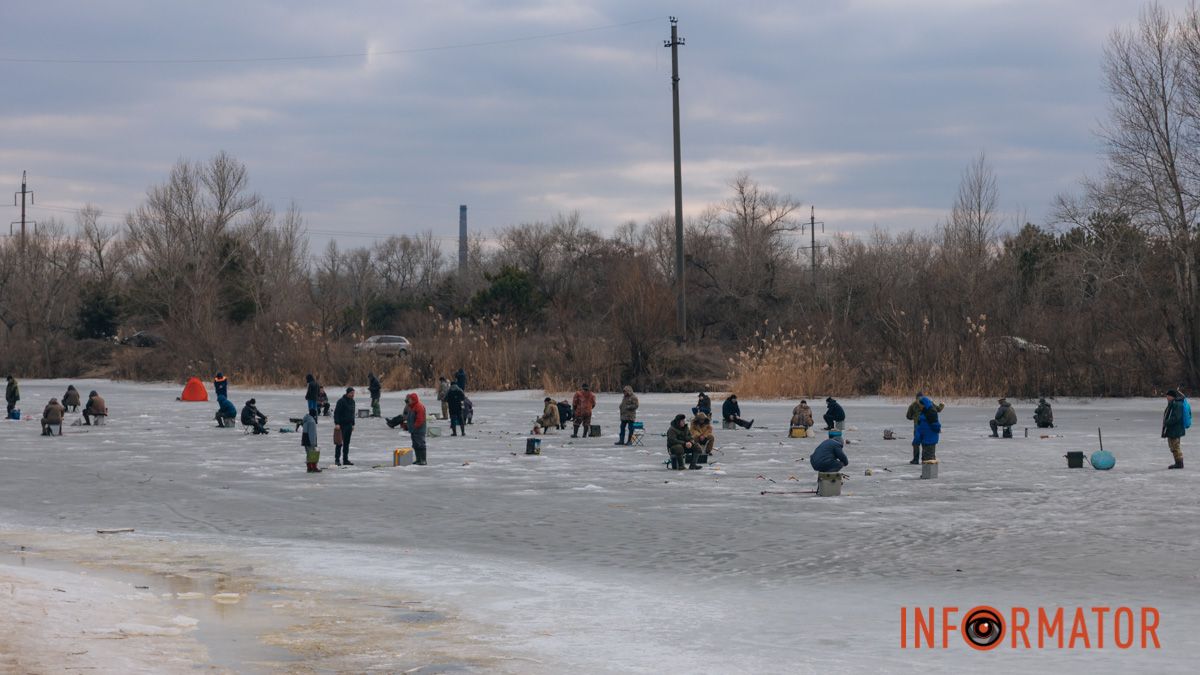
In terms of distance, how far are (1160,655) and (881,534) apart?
6.17m

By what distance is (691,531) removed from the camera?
16109 mm

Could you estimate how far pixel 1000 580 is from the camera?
12.8 meters

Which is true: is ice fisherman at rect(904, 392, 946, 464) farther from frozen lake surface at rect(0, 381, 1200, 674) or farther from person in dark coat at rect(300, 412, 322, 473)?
person in dark coat at rect(300, 412, 322, 473)

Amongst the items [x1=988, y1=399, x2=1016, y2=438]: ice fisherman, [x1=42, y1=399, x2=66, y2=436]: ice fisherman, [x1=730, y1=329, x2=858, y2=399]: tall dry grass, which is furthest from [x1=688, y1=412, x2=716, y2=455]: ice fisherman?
[x1=730, y1=329, x2=858, y2=399]: tall dry grass

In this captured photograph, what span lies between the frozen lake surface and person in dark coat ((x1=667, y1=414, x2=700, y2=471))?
0.53 meters

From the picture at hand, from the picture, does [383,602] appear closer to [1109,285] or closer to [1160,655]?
[1160,655]

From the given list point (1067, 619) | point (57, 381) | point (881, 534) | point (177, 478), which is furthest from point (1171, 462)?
point (57, 381)

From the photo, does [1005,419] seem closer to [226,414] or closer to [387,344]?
[226,414]

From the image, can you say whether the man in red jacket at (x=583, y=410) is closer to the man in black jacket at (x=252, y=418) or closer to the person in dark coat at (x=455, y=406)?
the person in dark coat at (x=455, y=406)

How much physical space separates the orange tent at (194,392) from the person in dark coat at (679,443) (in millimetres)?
31140

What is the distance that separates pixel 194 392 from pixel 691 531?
3793 centimetres

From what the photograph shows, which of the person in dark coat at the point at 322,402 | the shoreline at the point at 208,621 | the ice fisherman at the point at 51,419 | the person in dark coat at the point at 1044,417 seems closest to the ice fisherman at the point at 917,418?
the person in dark coat at the point at 1044,417

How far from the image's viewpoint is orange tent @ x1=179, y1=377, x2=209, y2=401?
49.6 m

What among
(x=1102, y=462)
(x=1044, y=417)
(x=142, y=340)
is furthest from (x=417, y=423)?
(x=142, y=340)
